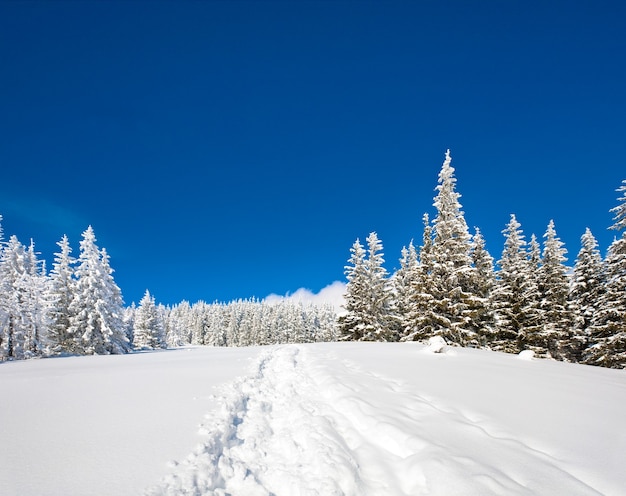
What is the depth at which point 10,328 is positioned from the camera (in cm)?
2767

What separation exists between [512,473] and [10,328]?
39.0m

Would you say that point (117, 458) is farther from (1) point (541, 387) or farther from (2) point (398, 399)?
(1) point (541, 387)

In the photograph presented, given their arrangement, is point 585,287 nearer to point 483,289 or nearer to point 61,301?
point 483,289

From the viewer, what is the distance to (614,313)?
20.0 m

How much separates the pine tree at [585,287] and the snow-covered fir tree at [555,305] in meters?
0.51

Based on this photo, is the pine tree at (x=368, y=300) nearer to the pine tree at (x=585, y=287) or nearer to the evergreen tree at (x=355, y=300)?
the evergreen tree at (x=355, y=300)

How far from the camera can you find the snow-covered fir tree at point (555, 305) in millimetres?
23322

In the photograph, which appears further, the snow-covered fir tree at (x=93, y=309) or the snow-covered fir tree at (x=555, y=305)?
the snow-covered fir tree at (x=93, y=309)

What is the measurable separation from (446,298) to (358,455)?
1765 centimetres

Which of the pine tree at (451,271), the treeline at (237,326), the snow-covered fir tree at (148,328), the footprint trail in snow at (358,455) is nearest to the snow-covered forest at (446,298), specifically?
the pine tree at (451,271)

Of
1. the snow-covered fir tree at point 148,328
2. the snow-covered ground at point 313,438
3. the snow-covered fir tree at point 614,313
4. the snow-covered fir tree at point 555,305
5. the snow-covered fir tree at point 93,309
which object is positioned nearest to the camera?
the snow-covered ground at point 313,438

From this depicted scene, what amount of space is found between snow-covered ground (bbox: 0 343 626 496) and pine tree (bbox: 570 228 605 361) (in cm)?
2102

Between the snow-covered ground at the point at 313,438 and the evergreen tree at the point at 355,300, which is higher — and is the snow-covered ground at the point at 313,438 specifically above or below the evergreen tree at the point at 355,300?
below

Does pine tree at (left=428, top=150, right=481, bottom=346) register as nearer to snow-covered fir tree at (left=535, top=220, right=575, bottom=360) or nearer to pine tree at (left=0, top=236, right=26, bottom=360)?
snow-covered fir tree at (left=535, top=220, right=575, bottom=360)
